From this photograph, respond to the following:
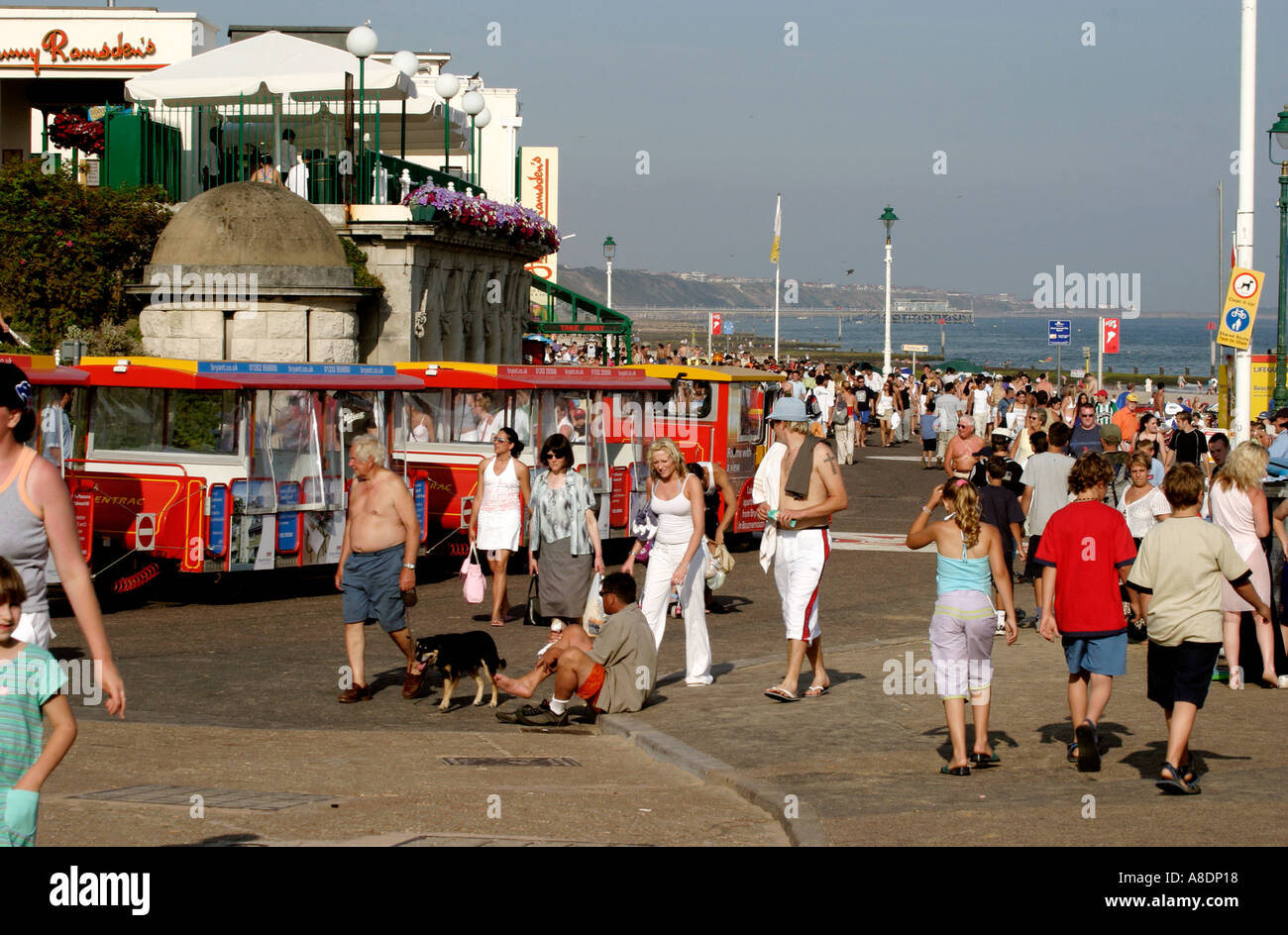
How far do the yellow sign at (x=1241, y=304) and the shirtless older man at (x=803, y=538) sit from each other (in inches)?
302

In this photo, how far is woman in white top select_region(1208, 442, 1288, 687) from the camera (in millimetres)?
11031

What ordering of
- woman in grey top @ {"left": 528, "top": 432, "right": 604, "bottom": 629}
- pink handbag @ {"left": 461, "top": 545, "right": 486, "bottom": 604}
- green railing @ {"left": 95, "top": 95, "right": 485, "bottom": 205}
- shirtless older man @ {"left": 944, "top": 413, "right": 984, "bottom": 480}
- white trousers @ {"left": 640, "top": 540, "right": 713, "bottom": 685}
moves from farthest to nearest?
green railing @ {"left": 95, "top": 95, "right": 485, "bottom": 205} < shirtless older man @ {"left": 944, "top": 413, "right": 984, "bottom": 480} < pink handbag @ {"left": 461, "top": 545, "right": 486, "bottom": 604} < woman in grey top @ {"left": 528, "top": 432, "right": 604, "bottom": 629} < white trousers @ {"left": 640, "top": 540, "right": 713, "bottom": 685}

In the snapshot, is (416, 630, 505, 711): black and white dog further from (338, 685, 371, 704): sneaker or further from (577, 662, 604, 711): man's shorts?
(577, 662, 604, 711): man's shorts

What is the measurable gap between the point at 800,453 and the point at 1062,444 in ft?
15.1

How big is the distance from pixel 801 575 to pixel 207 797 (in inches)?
175

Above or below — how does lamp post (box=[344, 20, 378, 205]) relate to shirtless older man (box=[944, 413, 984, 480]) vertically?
above

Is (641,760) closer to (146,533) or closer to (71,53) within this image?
(146,533)

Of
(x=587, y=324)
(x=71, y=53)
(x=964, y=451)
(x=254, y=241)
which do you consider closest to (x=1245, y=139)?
(x=964, y=451)

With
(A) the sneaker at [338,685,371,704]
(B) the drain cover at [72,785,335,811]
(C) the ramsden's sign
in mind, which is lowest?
(A) the sneaker at [338,685,371,704]

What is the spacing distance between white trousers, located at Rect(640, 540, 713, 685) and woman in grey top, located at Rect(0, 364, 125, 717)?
608 cm

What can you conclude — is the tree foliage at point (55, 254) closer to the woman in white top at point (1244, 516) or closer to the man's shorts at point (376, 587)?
the man's shorts at point (376, 587)

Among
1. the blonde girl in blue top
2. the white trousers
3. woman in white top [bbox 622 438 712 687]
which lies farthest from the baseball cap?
the blonde girl in blue top

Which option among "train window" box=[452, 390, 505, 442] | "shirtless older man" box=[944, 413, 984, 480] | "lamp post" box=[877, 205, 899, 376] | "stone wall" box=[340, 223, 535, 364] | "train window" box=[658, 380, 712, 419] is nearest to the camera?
"shirtless older man" box=[944, 413, 984, 480]

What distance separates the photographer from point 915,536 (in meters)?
9.21
